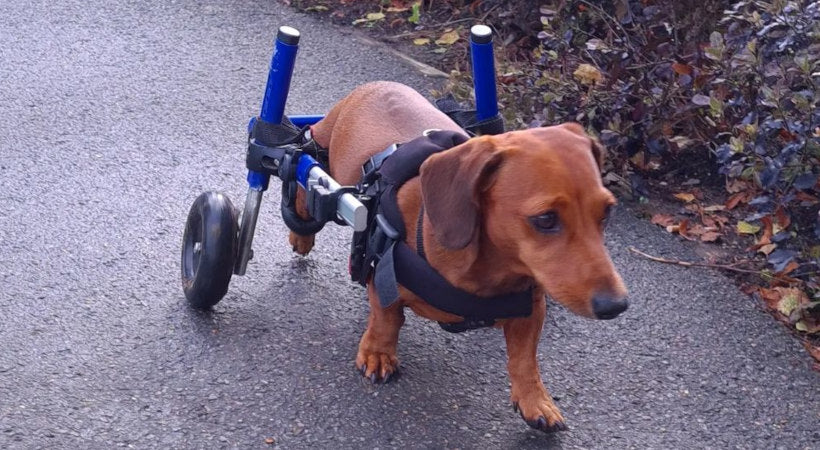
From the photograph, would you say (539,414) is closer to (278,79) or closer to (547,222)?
(547,222)

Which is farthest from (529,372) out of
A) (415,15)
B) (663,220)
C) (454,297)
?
(415,15)

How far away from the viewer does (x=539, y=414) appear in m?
3.12

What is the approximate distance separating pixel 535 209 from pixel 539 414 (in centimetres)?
76

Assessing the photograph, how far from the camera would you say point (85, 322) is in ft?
12.1

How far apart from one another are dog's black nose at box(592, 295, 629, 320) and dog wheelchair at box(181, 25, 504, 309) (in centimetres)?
101

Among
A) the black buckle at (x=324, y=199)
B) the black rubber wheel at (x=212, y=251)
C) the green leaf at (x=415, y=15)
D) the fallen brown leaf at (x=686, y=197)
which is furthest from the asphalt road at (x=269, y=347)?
the green leaf at (x=415, y=15)

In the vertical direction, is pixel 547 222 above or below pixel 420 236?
above

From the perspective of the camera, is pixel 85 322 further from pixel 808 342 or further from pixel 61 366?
pixel 808 342

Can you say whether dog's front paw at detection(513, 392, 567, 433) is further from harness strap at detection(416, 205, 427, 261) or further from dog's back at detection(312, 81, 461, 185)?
dog's back at detection(312, 81, 461, 185)

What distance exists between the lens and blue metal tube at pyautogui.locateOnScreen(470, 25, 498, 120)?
142 inches

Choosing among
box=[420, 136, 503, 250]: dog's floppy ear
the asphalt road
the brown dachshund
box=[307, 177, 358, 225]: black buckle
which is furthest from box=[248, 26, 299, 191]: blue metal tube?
box=[420, 136, 503, 250]: dog's floppy ear

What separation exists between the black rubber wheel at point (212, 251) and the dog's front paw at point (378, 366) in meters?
0.54

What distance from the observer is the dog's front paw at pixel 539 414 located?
10.3 feet

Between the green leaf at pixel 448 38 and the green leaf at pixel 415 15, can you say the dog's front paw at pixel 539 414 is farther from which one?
the green leaf at pixel 415 15
